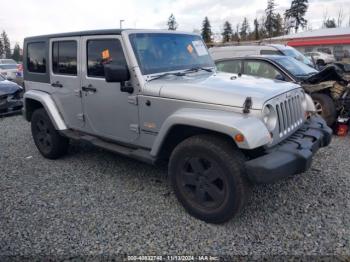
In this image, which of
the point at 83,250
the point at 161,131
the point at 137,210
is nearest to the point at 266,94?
the point at 161,131

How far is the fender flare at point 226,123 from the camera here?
2.79 m

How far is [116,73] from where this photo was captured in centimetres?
346

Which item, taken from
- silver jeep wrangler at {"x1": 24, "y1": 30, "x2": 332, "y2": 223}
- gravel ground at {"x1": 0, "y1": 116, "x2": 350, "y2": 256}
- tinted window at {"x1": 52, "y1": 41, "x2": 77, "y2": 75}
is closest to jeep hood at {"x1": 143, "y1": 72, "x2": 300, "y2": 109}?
silver jeep wrangler at {"x1": 24, "y1": 30, "x2": 332, "y2": 223}

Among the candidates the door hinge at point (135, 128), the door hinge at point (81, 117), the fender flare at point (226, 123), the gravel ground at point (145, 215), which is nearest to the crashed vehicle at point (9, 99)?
the gravel ground at point (145, 215)

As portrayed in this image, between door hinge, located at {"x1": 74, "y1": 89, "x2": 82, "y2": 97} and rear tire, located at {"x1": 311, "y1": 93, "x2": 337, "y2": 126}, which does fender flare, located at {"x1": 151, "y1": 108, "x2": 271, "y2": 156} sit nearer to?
door hinge, located at {"x1": 74, "y1": 89, "x2": 82, "y2": 97}

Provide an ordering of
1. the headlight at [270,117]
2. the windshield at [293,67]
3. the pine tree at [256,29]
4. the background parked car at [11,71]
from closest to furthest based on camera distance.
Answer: the headlight at [270,117] → the windshield at [293,67] → the background parked car at [11,71] → the pine tree at [256,29]

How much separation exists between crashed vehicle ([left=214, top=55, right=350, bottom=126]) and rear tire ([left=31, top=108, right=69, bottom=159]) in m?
4.22

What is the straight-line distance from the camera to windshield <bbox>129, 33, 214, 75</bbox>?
3765 mm

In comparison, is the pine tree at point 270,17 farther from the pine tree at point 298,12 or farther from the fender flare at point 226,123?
the fender flare at point 226,123

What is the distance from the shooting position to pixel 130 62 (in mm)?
3664

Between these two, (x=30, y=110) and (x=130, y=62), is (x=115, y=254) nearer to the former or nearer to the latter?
(x=130, y=62)

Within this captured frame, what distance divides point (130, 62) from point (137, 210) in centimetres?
164

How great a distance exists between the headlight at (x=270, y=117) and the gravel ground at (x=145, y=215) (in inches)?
38.6

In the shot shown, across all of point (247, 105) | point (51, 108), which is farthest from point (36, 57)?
point (247, 105)
